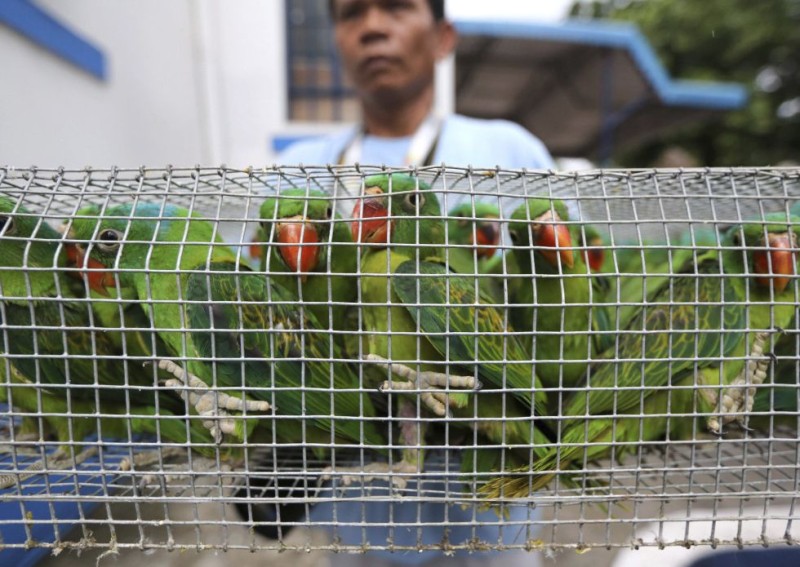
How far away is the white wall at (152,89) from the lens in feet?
5.27

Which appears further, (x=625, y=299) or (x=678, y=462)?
(x=625, y=299)

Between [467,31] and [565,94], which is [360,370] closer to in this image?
[467,31]

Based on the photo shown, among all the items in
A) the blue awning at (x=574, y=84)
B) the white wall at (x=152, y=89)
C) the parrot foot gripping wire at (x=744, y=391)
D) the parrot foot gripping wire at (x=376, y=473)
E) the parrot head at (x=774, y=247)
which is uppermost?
the blue awning at (x=574, y=84)

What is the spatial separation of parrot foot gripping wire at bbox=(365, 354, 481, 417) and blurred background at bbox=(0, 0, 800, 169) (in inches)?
46.1

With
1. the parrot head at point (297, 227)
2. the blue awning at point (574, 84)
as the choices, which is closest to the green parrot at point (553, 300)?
the parrot head at point (297, 227)

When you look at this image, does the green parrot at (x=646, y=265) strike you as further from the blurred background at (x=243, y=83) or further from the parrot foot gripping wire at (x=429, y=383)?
the blurred background at (x=243, y=83)

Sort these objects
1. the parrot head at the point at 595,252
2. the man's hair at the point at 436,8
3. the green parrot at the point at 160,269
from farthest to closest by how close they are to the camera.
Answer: the man's hair at the point at 436,8, the parrot head at the point at 595,252, the green parrot at the point at 160,269

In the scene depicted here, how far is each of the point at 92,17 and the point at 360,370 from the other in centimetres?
231

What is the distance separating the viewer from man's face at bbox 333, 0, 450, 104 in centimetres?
160

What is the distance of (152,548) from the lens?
2.81 ft

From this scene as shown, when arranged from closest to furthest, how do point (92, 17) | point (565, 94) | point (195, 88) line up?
point (92, 17)
point (195, 88)
point (565, 94)

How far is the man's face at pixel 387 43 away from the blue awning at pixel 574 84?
10.7 feet

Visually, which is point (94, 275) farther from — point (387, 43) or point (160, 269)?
point (387, 43)

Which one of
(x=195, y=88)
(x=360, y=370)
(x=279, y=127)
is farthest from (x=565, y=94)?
(x=360, y=370)
